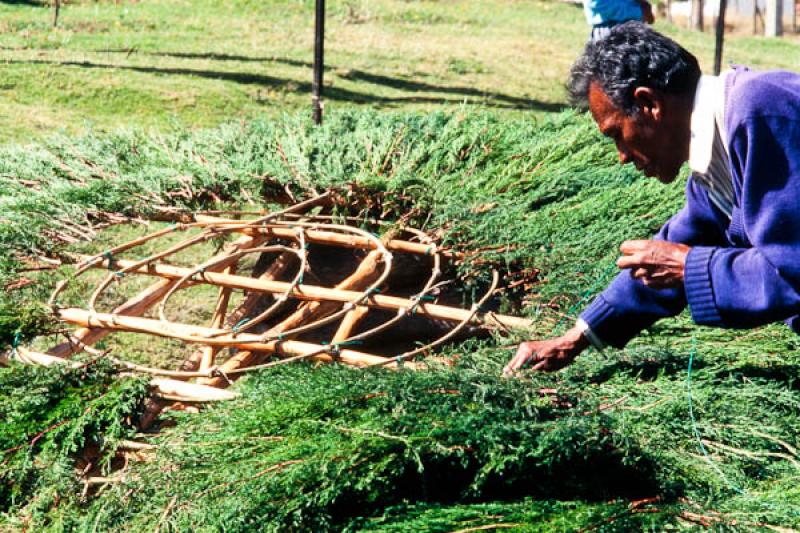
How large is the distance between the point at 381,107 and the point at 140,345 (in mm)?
4374

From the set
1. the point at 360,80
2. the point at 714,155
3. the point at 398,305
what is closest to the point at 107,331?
the point at 398,305

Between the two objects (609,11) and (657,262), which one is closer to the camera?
(657,262)

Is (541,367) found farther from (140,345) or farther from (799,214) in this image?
(140,345)

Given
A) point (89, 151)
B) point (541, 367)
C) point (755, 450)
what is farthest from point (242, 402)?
point (89, 151)

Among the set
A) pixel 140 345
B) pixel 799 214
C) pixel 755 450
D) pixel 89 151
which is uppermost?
pixel 799 214

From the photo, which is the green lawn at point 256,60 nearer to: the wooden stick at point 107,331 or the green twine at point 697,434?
the wooden stick at point 107,331

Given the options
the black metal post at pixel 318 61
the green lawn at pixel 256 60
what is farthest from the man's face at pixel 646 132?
the black metal post at pixel 318 61

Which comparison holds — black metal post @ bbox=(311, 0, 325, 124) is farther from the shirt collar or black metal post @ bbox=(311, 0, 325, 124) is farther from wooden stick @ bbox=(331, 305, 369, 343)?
the shirt collar

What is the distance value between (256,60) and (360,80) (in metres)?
0.98

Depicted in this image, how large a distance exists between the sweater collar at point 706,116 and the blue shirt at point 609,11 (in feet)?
15.7

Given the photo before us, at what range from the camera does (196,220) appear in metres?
4.18

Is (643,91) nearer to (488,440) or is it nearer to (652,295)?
(652,295)

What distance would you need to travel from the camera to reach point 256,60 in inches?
388

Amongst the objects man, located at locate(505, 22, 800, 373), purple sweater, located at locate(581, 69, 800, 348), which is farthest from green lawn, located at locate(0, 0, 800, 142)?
purple sweater, located at locate(581, 69, 800, 348)
